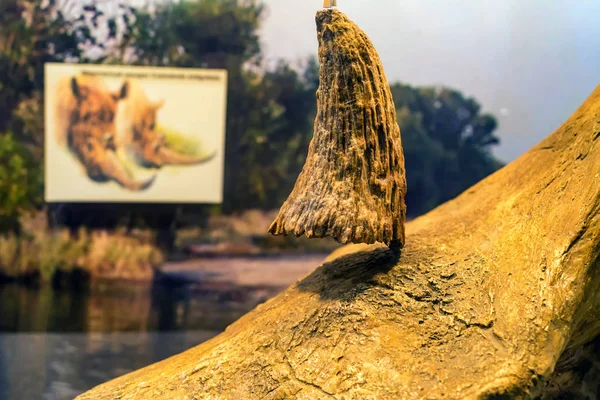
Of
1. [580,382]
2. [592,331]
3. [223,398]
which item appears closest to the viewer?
[223,398]

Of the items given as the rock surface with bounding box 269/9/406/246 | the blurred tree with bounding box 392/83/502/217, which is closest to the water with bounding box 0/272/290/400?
the blurred tree with bounding box 392/83/502/217

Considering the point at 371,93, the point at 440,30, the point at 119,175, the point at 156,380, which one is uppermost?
the point at 440,30

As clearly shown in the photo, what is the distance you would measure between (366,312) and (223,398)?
1.39ft

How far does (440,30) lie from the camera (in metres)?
2.66

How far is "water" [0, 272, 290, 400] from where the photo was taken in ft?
8.75

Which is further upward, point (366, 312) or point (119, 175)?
point (119, 175)

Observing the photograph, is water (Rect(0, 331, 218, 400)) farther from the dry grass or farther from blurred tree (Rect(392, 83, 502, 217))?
blurred tree (Rect(392, 83, 502, 217))

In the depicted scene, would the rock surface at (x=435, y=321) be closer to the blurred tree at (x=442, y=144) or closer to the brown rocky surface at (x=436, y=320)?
the brown rocky surface at (x=436, y=320)

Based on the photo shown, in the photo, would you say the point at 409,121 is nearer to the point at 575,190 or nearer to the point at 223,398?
the point at 575,190

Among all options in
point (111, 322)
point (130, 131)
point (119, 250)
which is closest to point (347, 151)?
point (130, 131)

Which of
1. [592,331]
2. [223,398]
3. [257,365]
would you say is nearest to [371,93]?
[257,365]

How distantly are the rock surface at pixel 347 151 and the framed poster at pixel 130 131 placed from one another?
137 cm

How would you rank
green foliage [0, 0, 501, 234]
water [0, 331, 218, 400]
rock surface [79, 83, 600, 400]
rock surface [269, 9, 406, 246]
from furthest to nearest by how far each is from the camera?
green foliage [0, 0, 501, 234]
water [0, 331, 218, 400]
rock surface [269, 9, 406, 246]
rock surface [79, 83, 600, 400]

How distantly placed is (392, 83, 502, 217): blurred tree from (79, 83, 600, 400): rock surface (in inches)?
47.7
